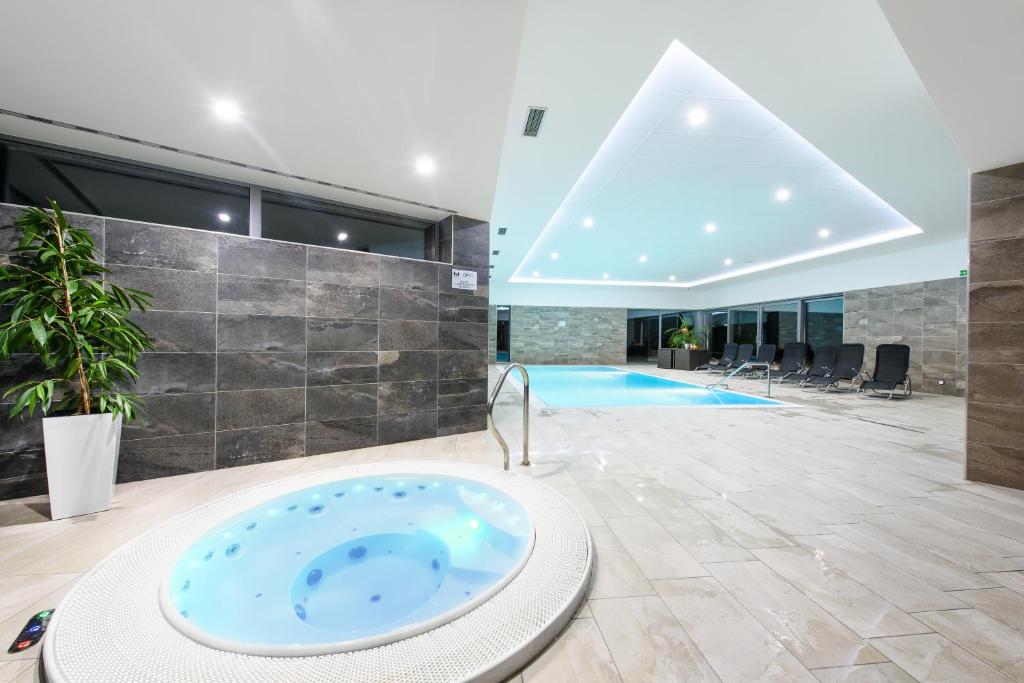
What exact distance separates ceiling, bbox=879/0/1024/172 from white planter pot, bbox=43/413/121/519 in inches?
211

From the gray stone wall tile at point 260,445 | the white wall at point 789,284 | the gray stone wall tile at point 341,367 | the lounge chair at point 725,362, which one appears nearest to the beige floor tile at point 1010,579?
the gray stone wall tile at point 341,367

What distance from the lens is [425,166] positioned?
331cm

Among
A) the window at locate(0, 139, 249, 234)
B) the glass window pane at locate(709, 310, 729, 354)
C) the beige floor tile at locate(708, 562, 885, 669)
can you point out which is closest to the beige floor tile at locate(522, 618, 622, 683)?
the beige floor tile at locate(708, 562, 885, 669)

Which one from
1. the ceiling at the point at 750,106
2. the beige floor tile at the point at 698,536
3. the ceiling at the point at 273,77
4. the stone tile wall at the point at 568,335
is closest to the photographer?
the ceiling at the point at 273,77

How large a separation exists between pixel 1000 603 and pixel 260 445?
490 centimetres

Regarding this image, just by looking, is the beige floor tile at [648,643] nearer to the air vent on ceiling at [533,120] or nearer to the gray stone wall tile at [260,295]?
the gray stone wall tile at [260,295]

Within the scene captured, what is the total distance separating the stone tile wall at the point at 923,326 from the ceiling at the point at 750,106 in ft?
4.08

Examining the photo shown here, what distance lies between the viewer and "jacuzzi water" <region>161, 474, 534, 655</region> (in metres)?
1.72

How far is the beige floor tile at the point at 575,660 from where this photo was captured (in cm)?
126

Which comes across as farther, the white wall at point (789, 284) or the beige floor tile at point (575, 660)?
the white wall at point (789, 284)

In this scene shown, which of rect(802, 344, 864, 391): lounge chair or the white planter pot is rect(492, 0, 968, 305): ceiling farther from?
the white planter pot

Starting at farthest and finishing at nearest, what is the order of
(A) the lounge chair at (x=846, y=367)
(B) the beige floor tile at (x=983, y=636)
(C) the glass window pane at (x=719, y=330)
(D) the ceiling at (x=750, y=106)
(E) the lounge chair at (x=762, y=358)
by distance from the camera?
(C) the glass window pane at (x=719, y=330) → (E) the lounge chair at (x=762, y=358) → (A) the lounge chair at (x=846, y=367) → (D) the ceiling at (x=750, y=106) → (B) the beige floor tile at (x=983, y=636)

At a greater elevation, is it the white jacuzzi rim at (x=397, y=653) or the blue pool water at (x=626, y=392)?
the white jacuzzi rim at (x=397, y=653)

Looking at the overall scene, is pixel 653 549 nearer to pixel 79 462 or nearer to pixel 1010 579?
pixel 1010 579
